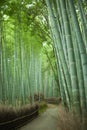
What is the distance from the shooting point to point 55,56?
7.93m

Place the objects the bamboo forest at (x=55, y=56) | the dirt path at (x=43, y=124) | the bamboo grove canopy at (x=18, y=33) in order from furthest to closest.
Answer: the bamboo grove canopy at (x=18, y=33)
the dirt path at (x=43, y=124)
the bamboo forest at (x=55, y=56)

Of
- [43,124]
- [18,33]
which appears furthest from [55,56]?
[18,33]

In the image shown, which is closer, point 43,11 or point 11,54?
point 43,11

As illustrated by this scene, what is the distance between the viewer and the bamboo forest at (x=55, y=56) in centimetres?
410

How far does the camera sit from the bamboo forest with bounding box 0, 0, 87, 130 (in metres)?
4.10

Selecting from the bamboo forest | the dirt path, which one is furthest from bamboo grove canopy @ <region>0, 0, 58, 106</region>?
the dirt path

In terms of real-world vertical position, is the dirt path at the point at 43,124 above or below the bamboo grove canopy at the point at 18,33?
below

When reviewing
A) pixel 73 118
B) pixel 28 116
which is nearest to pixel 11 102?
pixel 28 116

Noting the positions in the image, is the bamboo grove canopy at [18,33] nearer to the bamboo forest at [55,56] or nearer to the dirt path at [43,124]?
the bamboo forest at [55,56]

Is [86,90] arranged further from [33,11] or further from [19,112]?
[33,11]

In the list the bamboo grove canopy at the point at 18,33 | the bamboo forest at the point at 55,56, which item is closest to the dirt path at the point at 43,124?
the bamboo forest at the point at 55,56

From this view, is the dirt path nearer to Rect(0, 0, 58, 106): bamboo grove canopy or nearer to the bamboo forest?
the bamboo forest

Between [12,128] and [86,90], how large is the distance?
103 inches

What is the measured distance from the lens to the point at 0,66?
832 centimetres
